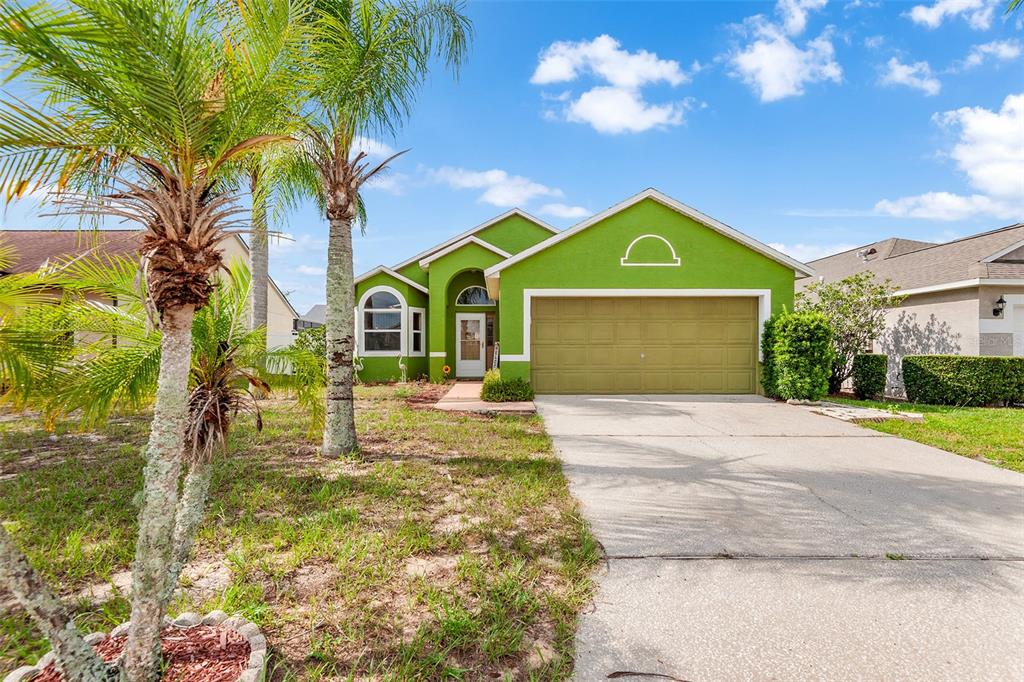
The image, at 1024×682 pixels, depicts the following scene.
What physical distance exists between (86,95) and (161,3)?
511 millimetres

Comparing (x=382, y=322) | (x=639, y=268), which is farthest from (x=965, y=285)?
(x=382, y=322)

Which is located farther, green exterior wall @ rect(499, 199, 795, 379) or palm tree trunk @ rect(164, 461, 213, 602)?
green exterior wall @ rect(499, 199, 795, 379)

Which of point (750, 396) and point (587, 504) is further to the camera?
point (750, 396)

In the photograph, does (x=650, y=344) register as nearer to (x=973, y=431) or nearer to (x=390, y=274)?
(x=973, y=431)

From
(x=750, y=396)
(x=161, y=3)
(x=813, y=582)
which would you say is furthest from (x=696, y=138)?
(x=161, y=3)

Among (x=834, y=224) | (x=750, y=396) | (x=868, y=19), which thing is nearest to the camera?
(x=868, y=19)

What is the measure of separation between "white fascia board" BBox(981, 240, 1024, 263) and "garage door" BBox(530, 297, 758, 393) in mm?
6927

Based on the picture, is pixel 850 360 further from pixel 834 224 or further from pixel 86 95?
pixel 86 95

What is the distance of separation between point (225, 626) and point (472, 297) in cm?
1542

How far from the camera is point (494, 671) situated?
234 centimetres

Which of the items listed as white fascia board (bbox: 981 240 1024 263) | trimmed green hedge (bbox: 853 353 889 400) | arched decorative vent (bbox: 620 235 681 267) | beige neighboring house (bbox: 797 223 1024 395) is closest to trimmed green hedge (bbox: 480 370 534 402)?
arched decorative vent (bbox: 620 235 681 267)

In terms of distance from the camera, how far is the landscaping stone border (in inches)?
77.7

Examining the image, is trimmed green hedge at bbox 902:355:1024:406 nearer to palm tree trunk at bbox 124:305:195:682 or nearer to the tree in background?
the tree in background

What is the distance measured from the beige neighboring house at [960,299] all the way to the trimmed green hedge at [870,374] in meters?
1.92
